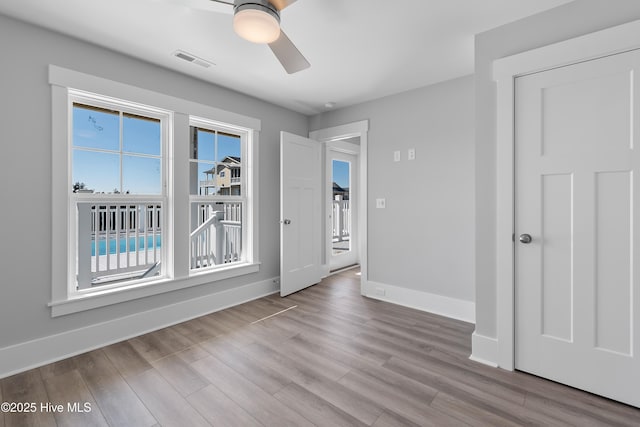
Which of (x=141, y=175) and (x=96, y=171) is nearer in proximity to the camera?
(x=96, y=171)

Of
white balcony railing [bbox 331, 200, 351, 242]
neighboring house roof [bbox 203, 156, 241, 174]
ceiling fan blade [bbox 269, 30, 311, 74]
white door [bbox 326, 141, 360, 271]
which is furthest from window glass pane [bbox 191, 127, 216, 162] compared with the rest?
white balcony railing [bbox 331, 200, 351, 242]

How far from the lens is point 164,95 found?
8.95 feet

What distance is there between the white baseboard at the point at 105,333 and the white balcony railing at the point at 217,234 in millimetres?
869

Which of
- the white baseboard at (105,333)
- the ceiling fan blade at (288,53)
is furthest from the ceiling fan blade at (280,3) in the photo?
the white baseboard at (105,333)

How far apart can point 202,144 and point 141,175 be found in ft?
2.46

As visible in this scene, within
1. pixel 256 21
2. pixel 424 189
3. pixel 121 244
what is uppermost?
pixel 256 21

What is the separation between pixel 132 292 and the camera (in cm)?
253

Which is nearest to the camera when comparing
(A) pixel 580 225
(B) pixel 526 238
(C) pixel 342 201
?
(A) pixel 580 225

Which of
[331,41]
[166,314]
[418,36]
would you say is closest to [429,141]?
[418,36]

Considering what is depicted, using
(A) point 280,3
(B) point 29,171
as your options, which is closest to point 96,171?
(B) point 29,171

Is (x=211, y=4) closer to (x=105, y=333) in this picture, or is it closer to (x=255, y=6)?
(x=255, y=6)

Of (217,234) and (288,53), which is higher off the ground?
(288,53)

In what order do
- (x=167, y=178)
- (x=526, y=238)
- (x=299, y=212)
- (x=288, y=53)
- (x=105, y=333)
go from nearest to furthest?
(x=288, y=53), (x=526, y=238), (x=105, y=333), (x=167, y=178), (x=299, y=212)

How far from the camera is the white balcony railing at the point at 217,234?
156 inches
